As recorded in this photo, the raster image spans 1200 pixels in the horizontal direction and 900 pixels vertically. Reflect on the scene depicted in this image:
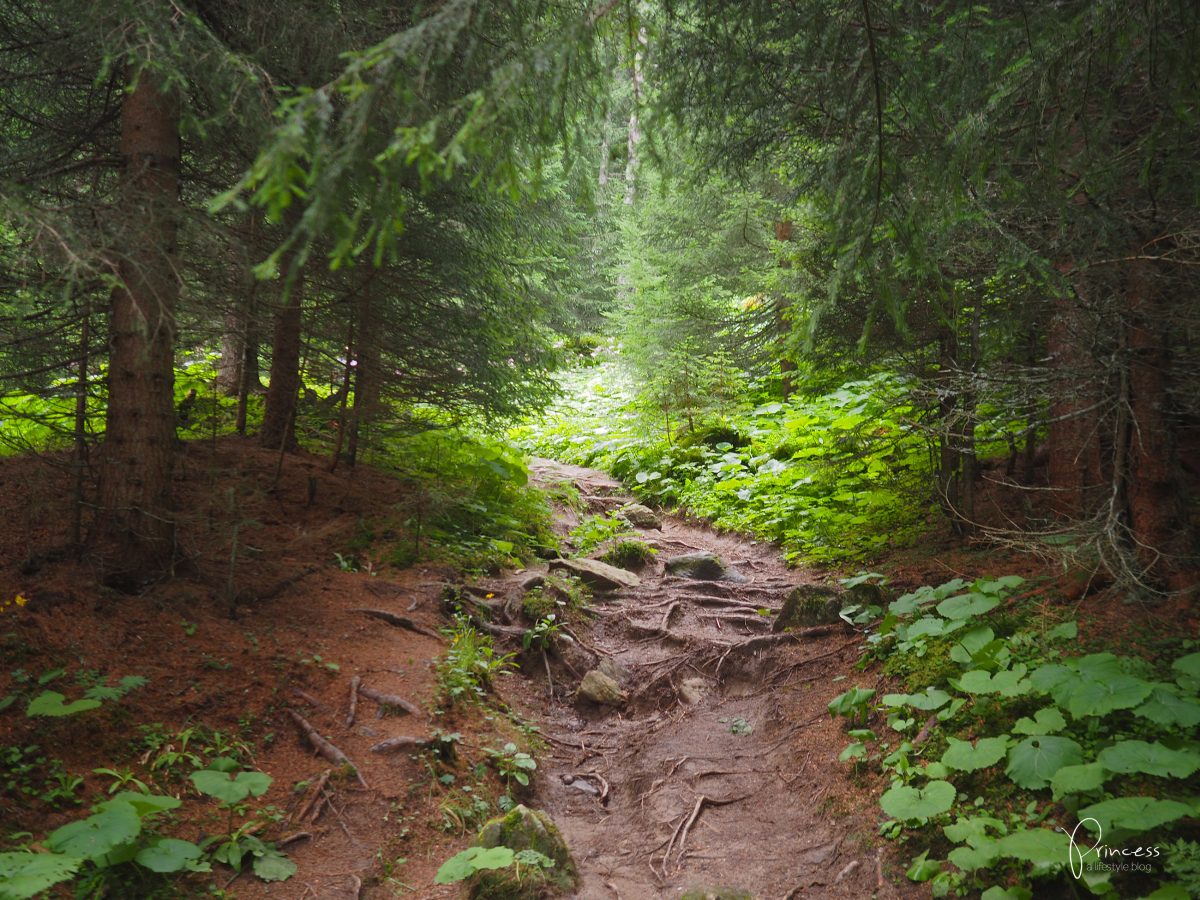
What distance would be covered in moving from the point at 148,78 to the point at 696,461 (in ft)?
32.5

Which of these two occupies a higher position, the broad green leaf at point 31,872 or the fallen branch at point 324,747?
the broad green leaf at point 31,872

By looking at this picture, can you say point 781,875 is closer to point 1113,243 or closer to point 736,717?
point 736,717

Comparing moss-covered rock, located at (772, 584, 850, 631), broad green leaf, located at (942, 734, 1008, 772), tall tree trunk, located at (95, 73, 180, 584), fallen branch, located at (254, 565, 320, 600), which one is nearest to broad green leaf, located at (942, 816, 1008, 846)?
broad green leaf, located at (942, 734, 1008, 772)

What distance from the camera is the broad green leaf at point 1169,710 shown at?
3.22 metres

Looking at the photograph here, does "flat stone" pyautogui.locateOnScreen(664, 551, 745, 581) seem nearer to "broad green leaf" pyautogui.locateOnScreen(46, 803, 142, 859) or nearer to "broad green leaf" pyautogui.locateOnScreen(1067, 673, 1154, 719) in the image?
"broad green leaf" pyautogui.locateOnScreen(1067, 673, 1154, 719)

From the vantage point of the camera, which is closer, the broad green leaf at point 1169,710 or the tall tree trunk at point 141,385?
the broad green leaf at point 1169,710

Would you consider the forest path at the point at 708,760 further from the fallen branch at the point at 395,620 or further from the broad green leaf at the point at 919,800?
the fallen branch at the point at 395,620

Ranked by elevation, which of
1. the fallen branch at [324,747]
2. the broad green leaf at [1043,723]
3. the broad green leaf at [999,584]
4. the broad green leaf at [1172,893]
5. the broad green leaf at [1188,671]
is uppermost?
the broad green leaf at [999,584]

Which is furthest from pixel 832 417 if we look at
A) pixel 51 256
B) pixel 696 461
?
pixel 51 256

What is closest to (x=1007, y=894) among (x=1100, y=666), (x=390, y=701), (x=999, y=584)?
(x=1100, y=666)

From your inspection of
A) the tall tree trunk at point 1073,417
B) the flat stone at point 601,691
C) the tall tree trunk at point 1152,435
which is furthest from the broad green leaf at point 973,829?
the flat stone at point 601,691

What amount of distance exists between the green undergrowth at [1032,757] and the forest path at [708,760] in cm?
36

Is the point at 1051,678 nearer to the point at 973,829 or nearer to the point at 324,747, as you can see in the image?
the point at 973,829

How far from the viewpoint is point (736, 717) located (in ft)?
19.1
